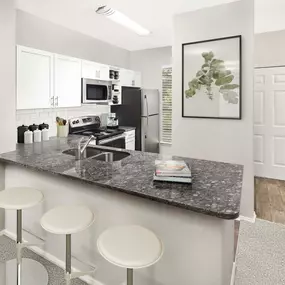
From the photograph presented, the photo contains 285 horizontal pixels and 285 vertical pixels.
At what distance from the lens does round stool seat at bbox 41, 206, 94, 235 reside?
1.56 meters

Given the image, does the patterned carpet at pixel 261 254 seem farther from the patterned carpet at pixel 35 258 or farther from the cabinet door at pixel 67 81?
the cabinet door at pixel 67 81

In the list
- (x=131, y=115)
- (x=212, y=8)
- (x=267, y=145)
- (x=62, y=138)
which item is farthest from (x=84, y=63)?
(x=267, y=145)

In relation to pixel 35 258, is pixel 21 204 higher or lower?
higher

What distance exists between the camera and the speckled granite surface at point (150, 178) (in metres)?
1.36

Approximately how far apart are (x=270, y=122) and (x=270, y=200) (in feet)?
5.44

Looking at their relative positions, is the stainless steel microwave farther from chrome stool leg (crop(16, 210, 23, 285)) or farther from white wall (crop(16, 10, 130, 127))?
chrome stool leg (crop(16, 210, 23, 285))

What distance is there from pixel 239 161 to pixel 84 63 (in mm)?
2642

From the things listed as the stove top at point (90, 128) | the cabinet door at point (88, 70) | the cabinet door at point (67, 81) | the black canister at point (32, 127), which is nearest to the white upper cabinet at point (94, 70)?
the cabinet door at point (88, 70)

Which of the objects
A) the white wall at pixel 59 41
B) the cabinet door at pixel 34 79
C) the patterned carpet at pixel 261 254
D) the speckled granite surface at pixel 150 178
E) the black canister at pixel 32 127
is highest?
the white wall at pixel 59 41

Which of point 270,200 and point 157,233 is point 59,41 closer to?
point 157,233

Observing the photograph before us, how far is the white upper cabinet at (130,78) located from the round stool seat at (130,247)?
12.6 ft

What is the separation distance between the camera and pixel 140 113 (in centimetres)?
493

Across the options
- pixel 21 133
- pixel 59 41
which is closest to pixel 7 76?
pixel 21 133

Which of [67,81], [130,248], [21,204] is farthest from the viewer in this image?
[67,81]
